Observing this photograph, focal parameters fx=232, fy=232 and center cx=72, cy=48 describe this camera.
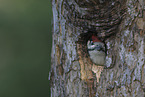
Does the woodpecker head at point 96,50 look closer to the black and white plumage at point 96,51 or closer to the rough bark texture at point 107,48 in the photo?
the black and white plumage at point 96,51

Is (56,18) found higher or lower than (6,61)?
higher

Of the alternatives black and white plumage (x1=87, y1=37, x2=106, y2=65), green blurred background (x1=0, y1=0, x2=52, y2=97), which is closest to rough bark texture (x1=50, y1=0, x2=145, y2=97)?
black and white plumage (x1=87, y1=37, x2=106, y2=65)

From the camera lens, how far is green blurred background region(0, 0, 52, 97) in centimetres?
619

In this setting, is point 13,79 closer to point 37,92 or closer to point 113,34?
point 37,92

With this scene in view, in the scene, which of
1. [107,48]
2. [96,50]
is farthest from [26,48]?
[107,48]

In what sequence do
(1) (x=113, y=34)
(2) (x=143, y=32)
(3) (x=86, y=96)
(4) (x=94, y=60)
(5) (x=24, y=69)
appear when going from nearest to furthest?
(2) (x=143, y=32), (1) (x=113, y=34), (3) (x=86, y=96), (4) (x=94, y=60), (5) (x=24, y=69)

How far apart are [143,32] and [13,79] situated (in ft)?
16.9

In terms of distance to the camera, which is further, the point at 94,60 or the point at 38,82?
the point at 38,82

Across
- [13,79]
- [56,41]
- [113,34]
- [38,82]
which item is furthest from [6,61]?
[113,34]

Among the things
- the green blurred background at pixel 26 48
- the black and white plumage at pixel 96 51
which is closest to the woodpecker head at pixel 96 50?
the black and white plumage at pixel 96 51

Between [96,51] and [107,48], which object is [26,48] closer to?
[96,51]

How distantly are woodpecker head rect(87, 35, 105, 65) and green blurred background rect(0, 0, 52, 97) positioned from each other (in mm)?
3899

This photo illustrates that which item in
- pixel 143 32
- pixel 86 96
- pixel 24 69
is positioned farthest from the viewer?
pixel 24 69

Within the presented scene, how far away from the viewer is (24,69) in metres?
6.22
